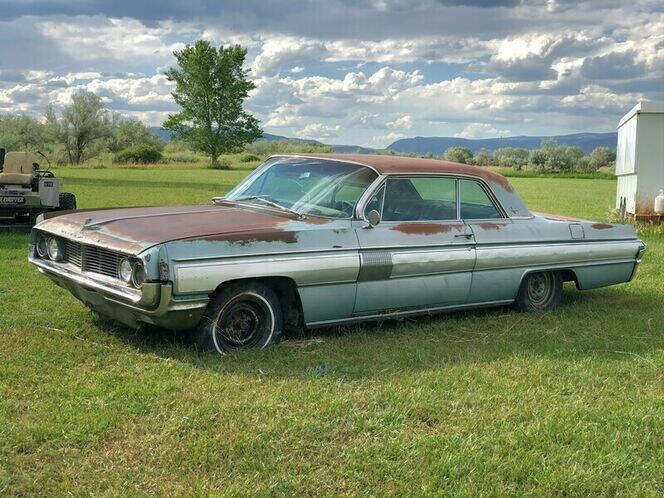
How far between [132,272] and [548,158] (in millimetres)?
60992

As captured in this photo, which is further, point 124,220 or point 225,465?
point 124,220

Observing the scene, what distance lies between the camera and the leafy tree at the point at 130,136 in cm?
7244

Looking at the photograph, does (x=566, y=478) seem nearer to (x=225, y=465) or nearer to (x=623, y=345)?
(x=225, y=465)

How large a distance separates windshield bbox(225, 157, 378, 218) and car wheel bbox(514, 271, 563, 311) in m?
1.94

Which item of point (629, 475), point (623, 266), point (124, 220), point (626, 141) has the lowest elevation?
point (629, 475)

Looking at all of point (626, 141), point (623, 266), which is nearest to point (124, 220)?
point (623, 266)

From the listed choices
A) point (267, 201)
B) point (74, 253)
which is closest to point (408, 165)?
point (267, 201)

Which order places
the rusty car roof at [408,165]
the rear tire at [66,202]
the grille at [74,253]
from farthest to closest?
the rear tire at [66,202] → the rusty car roof at [408,165] → the grille at [74,253]

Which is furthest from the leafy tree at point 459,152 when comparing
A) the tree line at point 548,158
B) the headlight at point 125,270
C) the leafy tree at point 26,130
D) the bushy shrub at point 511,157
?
the headlight at point 125,270

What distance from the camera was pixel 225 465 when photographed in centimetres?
369

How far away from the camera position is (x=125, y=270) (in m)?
5.24

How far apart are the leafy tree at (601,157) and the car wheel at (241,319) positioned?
61.6 m

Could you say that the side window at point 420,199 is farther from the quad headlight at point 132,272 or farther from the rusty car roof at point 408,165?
the quad headlight at point 132,272

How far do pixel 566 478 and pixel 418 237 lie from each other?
2.86 m
